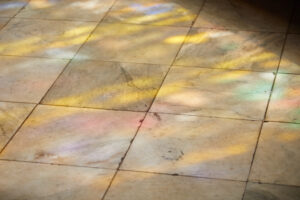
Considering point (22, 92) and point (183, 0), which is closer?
point (22, 92)

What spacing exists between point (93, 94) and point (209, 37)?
98cm

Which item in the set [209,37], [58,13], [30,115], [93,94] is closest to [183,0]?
[209,37]

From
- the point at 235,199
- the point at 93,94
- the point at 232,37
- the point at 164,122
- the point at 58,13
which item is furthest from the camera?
the point at 58,13

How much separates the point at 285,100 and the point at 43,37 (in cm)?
177

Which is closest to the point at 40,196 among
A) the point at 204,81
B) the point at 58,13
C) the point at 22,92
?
the point at 22,92

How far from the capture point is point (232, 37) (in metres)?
Result: 4.08

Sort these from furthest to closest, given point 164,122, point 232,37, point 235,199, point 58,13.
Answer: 1. point 58,13
2. point 232,37
3. point 164,122
4. point 235,199

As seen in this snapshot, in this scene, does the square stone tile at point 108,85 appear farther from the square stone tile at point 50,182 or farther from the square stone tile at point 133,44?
the square stone tile at point 50,182

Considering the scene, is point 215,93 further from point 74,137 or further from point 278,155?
point 74,137

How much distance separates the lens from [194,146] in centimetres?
312

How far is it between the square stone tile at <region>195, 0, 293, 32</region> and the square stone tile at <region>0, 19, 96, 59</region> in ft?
2.78

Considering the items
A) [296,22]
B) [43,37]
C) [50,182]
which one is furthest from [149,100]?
[296,22]

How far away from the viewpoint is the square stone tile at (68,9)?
448 centimetres

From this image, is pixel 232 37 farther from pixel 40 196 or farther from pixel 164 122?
pixel 40 196
